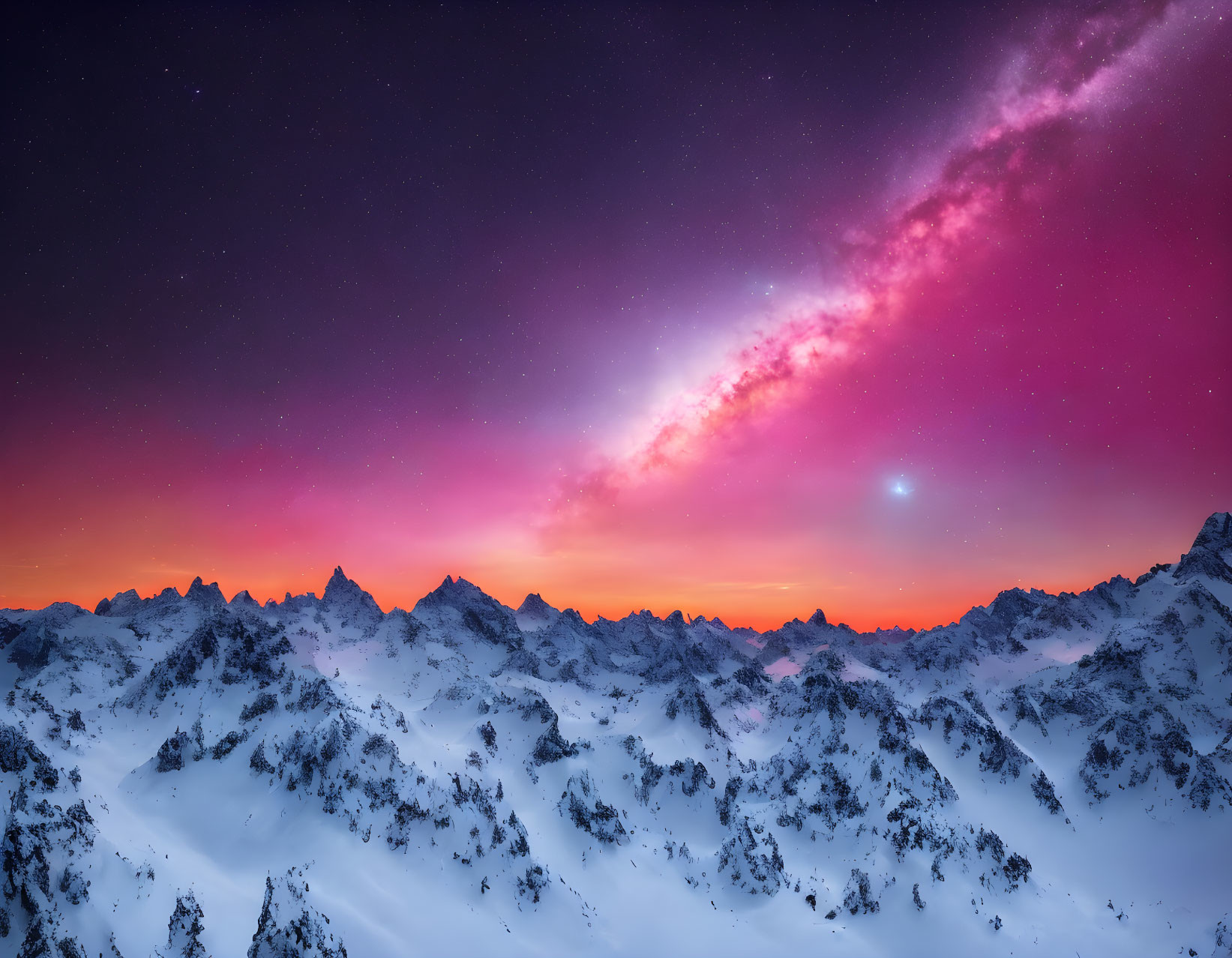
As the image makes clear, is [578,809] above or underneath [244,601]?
underneath

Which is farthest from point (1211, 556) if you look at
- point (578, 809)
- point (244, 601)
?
point (244, 601)

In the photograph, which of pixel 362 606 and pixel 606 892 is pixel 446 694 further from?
pixel 362 606

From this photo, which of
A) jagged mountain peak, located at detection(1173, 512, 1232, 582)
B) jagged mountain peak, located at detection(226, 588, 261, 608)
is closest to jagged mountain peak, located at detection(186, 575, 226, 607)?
jagged mountain peak, located at detection(226, 588, 261, 608)

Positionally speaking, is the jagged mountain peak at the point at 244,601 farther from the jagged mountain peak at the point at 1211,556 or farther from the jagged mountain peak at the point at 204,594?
the jagged mountain peak at the point at 1211,556

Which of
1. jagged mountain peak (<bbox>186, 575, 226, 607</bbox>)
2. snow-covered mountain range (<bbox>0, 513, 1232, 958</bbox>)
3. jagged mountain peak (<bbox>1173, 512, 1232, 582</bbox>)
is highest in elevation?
jagged mountain peak (<bbox>1173, 512, 1232, 582</bbox>)

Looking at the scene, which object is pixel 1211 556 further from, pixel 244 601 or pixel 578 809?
pixel 244 601

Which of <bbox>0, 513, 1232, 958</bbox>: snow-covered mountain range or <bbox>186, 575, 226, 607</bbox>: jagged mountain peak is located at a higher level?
<bbox>186, 575, 226, 607</bbox>: jagged mountain peak

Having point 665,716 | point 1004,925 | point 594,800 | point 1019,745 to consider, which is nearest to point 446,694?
point 594,800

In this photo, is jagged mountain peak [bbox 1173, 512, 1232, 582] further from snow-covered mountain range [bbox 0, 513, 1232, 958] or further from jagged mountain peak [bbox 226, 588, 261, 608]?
jagged mountain peak [bbox 226, 588, 261, 608]
